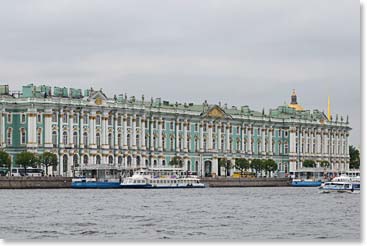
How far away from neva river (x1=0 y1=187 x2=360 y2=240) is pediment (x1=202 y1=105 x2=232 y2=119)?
36335mm

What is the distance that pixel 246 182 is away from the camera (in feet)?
207

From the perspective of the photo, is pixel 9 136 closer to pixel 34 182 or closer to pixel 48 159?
pixel 48 159

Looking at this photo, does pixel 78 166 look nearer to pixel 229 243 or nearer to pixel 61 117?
pixel 61 117

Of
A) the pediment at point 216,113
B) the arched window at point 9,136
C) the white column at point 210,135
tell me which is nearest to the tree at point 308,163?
the pediment at point 216,113

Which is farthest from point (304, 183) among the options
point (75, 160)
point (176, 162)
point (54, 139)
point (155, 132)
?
point (54, 139)

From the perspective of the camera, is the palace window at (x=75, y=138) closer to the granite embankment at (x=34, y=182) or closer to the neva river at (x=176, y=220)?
the granite embankment at (x=34, y=182)

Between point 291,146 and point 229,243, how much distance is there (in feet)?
193

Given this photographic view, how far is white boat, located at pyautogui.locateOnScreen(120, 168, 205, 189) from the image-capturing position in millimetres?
54875

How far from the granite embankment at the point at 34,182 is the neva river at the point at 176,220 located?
46.8 feet

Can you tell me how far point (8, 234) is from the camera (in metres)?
21.3

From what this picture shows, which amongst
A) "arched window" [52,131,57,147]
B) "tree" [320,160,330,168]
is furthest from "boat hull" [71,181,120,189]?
"tree" [320,160,330,168]

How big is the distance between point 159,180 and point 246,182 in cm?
859

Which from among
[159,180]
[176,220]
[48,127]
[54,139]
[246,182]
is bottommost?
[176,220]

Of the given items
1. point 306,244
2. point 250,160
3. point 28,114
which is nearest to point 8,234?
point 306,244
